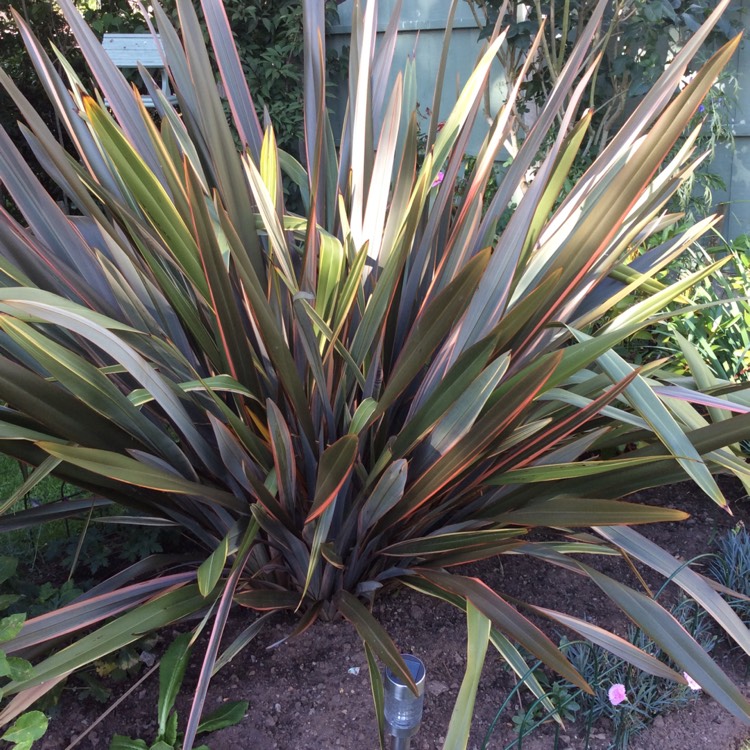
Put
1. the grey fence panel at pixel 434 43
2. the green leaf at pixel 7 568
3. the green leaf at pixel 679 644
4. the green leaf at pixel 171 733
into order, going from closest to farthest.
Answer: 1. the green leaf at pixel 679 644
2. the green leaf at pixel 171 733
3. the green leaf at pixel 7 568
4. the grey fence panel at pixel 434 43

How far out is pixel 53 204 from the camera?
1.31 m

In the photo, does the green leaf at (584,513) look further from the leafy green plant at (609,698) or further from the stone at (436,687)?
the stone at (436,687)

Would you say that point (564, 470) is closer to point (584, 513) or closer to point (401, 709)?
point (584, 513)

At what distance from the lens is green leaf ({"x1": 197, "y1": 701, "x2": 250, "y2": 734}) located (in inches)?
44.3

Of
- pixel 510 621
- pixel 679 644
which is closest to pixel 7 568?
pixel 510 621

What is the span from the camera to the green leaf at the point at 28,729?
36.2 inches

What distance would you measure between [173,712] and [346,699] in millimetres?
287

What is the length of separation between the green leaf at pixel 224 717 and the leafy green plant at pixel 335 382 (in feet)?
0.34

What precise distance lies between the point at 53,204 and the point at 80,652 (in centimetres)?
79

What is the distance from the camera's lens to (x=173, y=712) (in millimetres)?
1118

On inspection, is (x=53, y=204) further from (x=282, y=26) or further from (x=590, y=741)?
(x=282, y=26)

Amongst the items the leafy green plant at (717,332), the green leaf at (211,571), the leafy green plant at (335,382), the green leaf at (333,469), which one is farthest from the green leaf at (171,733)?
the leafy green plant at (717,332)

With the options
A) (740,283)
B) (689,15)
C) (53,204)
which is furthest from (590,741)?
(689,15)

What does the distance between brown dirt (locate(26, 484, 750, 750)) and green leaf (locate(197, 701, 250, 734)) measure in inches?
1.1
